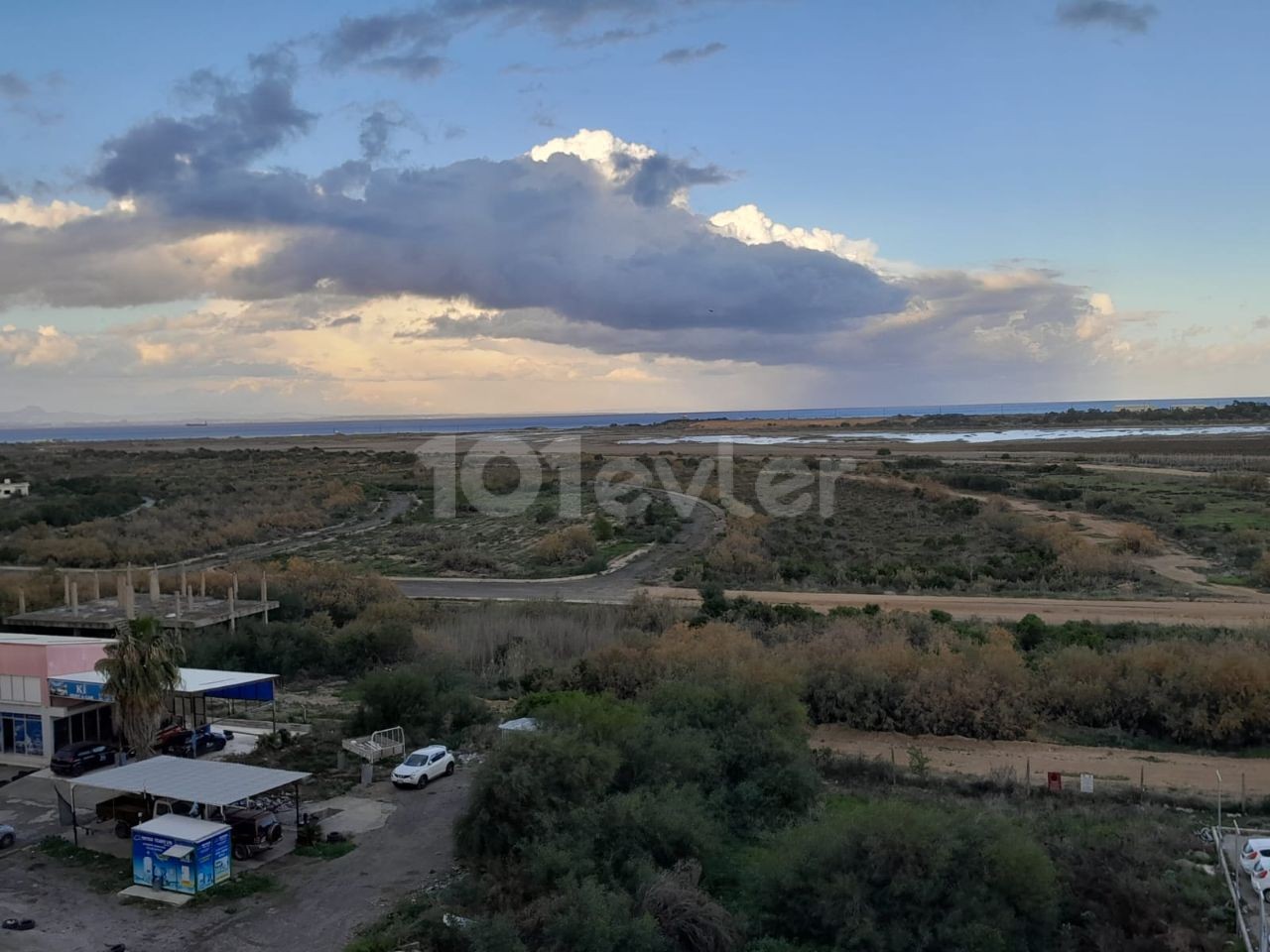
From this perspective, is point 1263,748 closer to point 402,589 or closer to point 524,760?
point 524,760

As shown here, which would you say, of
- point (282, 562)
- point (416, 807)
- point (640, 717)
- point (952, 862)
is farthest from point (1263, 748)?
point (282, 562)

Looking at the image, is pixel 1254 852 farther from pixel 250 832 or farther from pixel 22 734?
pixel 22 734

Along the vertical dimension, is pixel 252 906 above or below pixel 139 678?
below

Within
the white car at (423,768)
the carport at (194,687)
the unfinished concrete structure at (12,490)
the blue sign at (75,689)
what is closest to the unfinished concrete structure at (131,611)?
the carport at (194,687)

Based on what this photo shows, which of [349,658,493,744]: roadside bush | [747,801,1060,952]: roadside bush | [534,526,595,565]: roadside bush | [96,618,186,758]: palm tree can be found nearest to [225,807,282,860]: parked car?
[96,618,186,758]: palm tree

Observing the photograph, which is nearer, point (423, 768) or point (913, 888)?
point (913, 888)

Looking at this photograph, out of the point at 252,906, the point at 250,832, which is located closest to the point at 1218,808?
the point at 252,906

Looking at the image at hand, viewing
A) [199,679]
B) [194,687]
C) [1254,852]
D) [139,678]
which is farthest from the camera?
[199,679]
